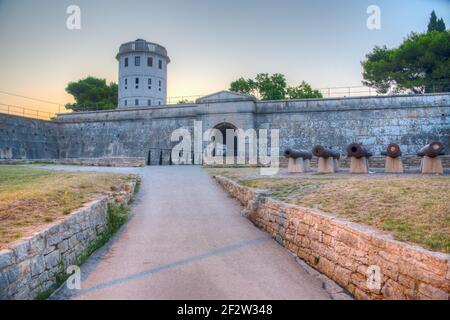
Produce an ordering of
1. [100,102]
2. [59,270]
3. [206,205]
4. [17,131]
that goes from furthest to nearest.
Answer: [100,102] < [17,131] < [206,205] < [59,270]

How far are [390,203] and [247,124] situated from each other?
19522mm

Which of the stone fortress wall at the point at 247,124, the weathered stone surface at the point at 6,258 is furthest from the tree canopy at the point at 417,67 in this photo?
the weathered stone surface at the point at 6,258

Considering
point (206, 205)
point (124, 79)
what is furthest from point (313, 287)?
point (124, 79)

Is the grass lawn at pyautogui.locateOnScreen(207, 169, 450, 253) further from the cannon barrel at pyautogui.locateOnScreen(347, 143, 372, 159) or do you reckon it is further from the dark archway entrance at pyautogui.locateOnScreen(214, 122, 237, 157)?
the dark archway entrance at pyautogui.locateOnScreen(214, 122, 237, 157)

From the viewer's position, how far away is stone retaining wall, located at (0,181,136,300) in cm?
414

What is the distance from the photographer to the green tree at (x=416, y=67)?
3130cm

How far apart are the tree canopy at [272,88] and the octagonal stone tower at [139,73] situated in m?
10.7

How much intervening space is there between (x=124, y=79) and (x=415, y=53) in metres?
34.5

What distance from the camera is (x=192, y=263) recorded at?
6.17 metres

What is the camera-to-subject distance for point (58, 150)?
32031mm

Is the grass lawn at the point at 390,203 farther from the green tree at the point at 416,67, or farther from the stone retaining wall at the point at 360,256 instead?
the green tree at the point at 416,67

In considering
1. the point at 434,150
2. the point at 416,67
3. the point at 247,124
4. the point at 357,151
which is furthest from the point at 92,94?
the point at 434,150
